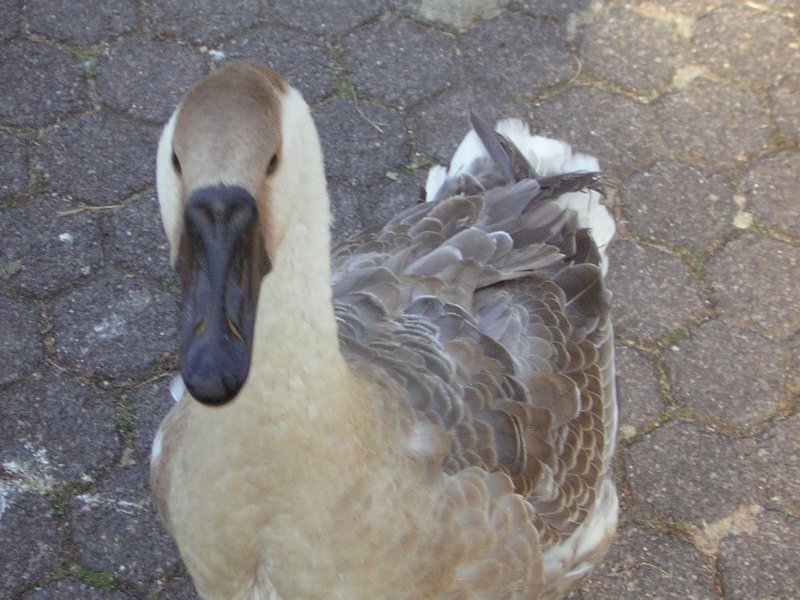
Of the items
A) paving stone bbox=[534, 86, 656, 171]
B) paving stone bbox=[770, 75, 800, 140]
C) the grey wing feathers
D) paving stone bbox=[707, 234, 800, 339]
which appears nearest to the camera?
the grey wing feathers

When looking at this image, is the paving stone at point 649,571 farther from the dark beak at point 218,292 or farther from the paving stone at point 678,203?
the dark beak at point 218,292

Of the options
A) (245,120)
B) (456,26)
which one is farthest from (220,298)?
(456,26)

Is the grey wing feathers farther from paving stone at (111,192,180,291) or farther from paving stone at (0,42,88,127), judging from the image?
paving stone at (0,42,88,127)

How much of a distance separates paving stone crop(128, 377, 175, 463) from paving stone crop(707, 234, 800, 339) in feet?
6.00

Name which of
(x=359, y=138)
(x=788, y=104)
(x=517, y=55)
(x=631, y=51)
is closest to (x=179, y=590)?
(x=359, y=138)

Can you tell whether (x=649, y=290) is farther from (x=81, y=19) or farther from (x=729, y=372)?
(x=81, y=19)

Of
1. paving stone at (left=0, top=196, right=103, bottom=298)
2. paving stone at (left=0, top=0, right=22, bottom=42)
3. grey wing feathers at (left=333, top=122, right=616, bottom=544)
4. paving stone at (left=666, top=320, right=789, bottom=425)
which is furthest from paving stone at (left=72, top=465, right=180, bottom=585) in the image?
paving stone at (left=0, top=0, right=22, bottom=42)

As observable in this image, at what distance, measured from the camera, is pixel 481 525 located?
189cm

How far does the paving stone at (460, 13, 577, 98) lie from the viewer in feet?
12.1

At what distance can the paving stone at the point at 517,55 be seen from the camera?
3678 millimetres

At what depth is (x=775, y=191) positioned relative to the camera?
3467 millimetres

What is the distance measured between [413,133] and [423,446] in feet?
6.08

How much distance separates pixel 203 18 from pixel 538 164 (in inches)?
62.9

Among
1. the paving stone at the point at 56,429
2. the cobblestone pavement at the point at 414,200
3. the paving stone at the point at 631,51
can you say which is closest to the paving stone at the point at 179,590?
the cobblestone pavement at the point at 414,200
